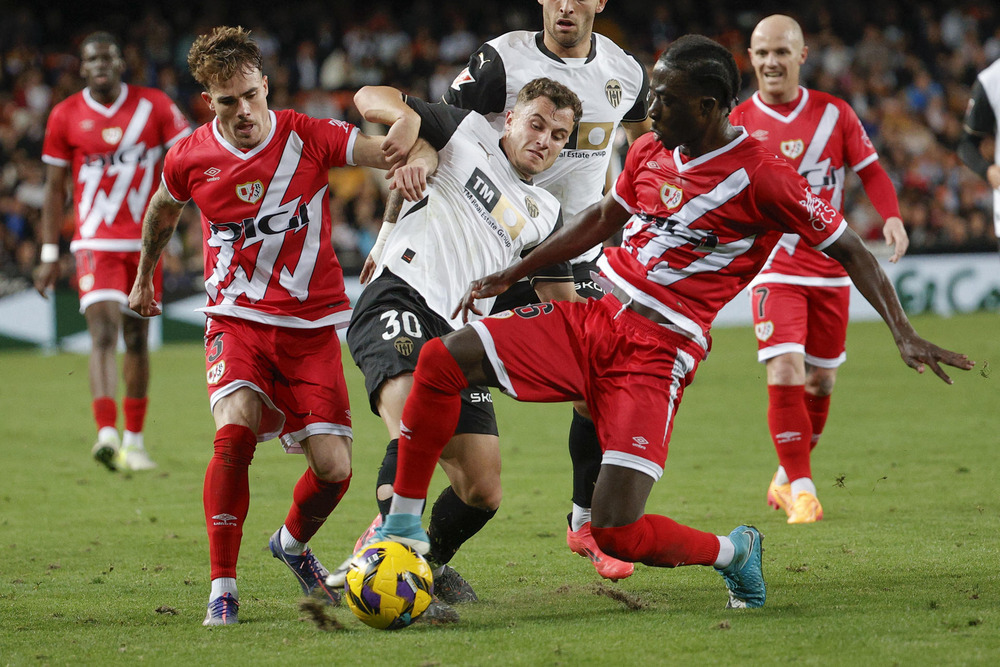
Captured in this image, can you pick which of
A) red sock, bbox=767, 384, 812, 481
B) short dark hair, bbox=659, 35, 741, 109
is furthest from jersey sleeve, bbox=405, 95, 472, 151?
red sock, bbox=767, 384, 812, 481

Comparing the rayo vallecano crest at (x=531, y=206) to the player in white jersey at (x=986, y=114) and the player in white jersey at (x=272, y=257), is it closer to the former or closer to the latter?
the player in white jersey at (x=272, y=257)

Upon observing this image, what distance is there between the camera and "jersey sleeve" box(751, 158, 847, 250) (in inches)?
152

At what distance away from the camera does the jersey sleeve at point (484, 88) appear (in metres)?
5.18

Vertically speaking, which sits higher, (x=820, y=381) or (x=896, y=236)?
(x=896, y=236)

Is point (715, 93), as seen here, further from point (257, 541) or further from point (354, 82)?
point (354, 82)

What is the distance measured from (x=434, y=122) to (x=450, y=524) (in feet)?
5.38

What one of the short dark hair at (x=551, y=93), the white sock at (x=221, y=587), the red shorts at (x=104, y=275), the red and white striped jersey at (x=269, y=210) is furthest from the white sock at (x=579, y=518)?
the red shorts at (x=104, y=275)

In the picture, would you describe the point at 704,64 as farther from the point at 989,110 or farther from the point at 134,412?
the point at 134,412

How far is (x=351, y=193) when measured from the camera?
59.7 feet

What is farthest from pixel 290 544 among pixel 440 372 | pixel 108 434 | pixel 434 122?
pixel 108 434

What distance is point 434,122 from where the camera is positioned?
4.79m

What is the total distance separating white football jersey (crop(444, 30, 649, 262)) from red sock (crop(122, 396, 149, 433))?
381cm

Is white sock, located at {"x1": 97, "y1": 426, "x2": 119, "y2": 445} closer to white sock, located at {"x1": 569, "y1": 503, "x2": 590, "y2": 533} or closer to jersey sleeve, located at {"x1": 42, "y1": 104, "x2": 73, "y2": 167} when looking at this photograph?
jersey sleeve, located at {"x1": 42, "y1": 104, "x2": 73, "y2": 167}

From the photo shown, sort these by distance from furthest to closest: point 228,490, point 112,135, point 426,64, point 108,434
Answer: point 426,64 → point 112,135 → point 108,434 → point 228,490
